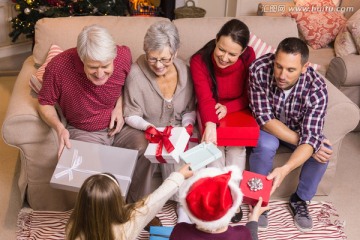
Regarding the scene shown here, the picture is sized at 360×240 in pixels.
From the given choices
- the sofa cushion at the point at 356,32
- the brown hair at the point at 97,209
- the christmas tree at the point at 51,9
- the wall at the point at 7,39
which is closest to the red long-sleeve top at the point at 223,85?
the brown hair at the point at 97,209

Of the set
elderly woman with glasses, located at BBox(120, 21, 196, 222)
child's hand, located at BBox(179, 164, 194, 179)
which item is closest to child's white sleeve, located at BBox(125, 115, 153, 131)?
elderly woman with glasses, located at BBox(120, 21, 196, 222)

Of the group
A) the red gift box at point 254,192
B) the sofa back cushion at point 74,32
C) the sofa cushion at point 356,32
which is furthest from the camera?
the sofa cushion at point 356,32

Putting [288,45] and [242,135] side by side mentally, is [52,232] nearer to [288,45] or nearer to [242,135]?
[242,135]

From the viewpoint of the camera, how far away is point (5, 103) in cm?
350

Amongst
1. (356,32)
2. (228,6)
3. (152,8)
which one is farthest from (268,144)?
(228,6)

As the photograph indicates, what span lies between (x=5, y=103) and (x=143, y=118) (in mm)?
1534

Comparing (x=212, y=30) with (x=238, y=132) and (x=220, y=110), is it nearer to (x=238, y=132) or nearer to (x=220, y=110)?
(x=220, y=110)

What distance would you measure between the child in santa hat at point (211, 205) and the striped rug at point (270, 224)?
0.89m

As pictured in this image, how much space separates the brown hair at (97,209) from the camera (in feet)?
5.11

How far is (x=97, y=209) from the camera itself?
1.56 meters

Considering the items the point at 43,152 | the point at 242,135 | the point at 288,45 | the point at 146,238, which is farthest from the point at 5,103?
the point at 288,45

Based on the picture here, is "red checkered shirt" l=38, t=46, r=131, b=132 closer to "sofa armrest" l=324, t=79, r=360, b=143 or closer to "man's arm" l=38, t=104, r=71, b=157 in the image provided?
"man's arm" l=38, t=104, r=71, b=157

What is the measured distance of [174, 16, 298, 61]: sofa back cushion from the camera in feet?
8.91

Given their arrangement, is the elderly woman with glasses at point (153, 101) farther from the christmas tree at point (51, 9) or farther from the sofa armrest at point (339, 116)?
the christmas tree at point (51, 9)
